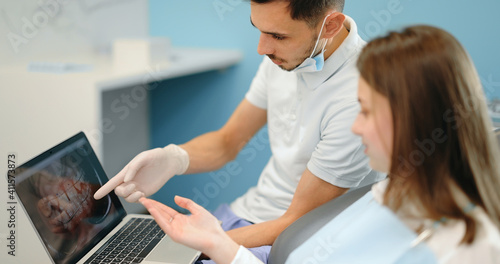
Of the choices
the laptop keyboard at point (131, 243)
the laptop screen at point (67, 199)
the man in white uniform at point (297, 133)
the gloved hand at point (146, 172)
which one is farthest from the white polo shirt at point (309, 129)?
the laptop screen at point (67, 199)

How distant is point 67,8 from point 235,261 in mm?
1384

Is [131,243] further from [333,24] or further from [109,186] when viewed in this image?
[333,24]

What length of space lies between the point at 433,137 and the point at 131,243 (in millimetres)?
628

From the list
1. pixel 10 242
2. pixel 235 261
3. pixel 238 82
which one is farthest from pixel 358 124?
pixel 238 82

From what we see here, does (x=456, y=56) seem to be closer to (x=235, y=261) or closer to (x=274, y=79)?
(x=235, y=261)

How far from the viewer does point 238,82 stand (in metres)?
2.11

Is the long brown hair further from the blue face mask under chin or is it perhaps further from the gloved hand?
the gloved hand

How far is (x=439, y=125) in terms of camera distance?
0.74 metres

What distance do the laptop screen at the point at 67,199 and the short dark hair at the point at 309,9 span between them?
0.53m

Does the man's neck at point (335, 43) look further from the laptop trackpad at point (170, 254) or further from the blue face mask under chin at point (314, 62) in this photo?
the laptop trackpad at point (170, 254)

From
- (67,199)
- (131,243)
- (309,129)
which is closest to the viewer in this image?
(67,199)

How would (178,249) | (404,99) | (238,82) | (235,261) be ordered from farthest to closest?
(238,82) < (178,249) < (235,261) < (404,99)

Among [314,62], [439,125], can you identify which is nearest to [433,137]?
[439,125]

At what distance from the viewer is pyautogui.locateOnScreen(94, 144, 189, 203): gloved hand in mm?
1038
